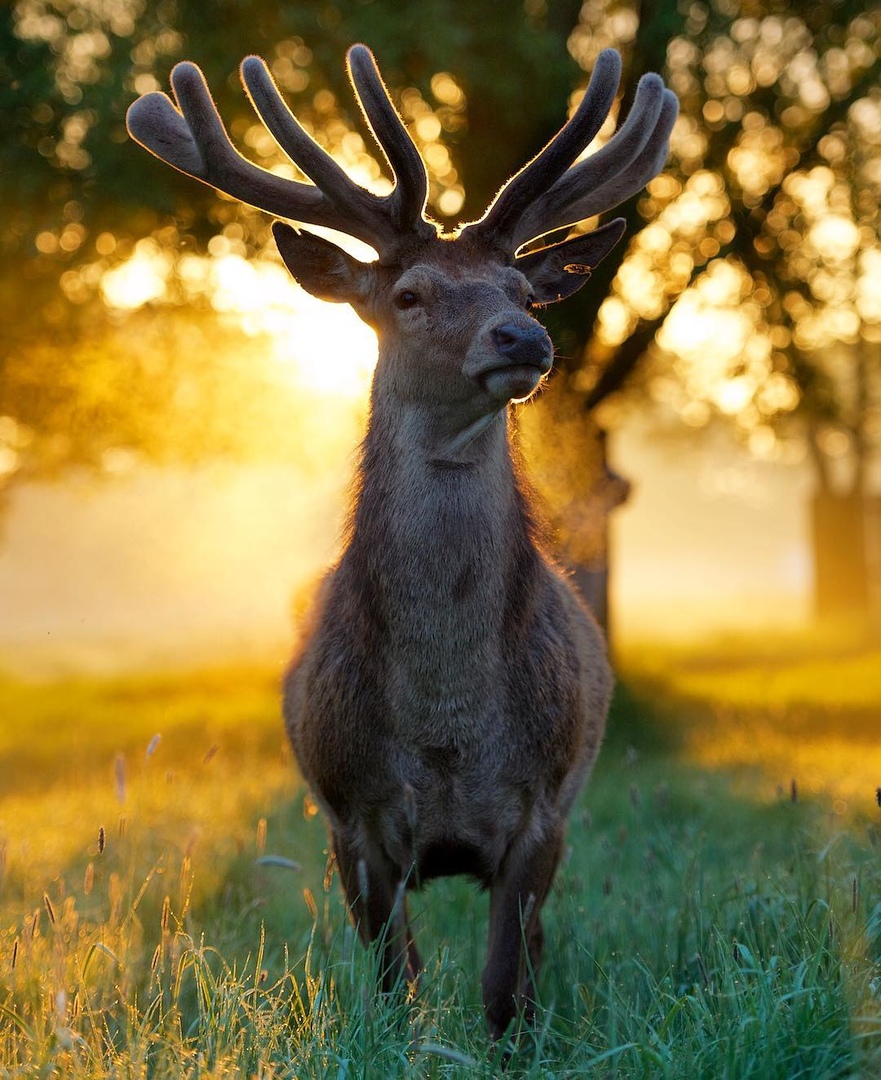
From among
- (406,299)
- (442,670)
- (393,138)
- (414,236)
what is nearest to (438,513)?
(442,670)

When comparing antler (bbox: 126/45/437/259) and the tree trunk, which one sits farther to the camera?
the tree trunk

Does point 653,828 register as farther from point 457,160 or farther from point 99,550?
point 99,550

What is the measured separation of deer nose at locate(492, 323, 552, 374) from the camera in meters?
3.58

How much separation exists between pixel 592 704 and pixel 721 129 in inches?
310

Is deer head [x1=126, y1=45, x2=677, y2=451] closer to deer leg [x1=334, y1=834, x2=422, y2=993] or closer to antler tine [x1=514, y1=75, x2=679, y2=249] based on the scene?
antler tine [x1=514, y1=75, x2=679, y2=249]

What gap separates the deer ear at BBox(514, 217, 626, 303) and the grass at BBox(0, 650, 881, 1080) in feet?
5.88

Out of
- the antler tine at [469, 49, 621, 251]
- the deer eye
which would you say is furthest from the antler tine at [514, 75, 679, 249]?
the deer eye

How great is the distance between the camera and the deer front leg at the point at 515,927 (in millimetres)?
3848

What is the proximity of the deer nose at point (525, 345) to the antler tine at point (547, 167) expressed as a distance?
0.78m

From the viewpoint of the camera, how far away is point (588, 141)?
4309 mm

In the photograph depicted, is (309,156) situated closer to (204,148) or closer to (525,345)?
(204,148)

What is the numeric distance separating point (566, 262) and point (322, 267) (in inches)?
39.7

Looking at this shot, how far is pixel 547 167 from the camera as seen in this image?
14.0 feet

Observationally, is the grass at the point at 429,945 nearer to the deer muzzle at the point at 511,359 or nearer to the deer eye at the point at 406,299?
the deer muzzle at the point at 511,359
